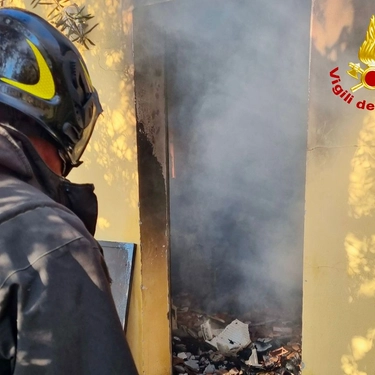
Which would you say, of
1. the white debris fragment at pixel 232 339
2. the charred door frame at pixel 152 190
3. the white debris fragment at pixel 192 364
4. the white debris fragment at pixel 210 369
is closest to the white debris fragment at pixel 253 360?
the white debris fragment at pixel 232 339

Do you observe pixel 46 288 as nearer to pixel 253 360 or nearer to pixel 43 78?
pixel 43 78

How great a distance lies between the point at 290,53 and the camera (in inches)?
186

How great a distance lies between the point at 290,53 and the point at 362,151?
91.7 inches

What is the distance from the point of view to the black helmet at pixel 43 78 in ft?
5.82

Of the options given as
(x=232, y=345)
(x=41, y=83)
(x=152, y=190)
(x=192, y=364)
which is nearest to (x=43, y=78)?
(x=41, y=83)

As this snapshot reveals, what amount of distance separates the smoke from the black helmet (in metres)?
2.53

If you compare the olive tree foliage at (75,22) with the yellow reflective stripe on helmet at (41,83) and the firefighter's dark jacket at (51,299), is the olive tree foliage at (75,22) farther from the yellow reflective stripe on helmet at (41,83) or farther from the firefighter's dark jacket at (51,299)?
the firefighter's dark jacket at (51,299)

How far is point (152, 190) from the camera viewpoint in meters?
4.01

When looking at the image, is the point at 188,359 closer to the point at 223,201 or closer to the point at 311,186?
the point at 223,201

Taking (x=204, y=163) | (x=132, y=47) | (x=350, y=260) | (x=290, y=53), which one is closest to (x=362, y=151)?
(x=350, y=260)

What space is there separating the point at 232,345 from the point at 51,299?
4006mm

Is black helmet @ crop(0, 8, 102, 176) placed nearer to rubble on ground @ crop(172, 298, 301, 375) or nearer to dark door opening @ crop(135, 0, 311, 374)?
dark door opening @ crop(135, 0, 311, 374)

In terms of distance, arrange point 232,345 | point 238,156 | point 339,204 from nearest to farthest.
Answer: point 339,204 < point 232,345 < point 238,156

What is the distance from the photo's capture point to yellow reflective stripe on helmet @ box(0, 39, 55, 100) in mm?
1775
